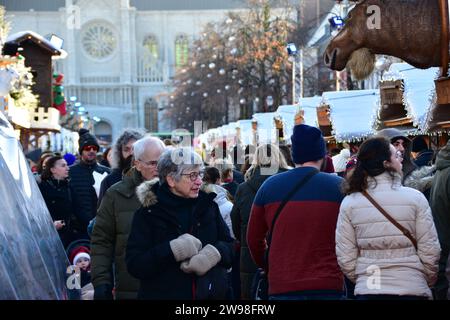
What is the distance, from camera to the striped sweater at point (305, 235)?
19.0 ft

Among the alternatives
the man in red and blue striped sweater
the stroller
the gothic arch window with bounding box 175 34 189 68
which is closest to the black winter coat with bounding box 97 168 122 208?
the stroller

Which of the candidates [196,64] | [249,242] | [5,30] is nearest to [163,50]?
[196,64]

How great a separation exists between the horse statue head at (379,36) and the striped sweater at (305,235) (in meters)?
2.33

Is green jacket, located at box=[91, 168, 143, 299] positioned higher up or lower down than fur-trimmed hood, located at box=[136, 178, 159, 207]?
lower down

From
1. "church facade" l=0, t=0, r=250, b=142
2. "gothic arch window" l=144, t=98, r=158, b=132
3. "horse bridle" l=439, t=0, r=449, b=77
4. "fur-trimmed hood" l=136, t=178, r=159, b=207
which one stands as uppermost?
"church facade" l=0, t=0, r=250, b=142

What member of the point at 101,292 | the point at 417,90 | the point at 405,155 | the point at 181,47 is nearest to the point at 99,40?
the point at 181,47

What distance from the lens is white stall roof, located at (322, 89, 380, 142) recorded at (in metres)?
17.4

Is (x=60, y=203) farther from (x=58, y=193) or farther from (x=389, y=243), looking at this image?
(x=389, y=243)

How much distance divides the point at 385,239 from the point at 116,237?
6.65ft

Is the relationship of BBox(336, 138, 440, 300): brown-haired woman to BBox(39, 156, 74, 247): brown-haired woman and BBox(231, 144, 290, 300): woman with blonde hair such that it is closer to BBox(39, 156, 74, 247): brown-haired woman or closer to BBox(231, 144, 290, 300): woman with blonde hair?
BBox(231, 144, 290, 300): woman with blonde hair

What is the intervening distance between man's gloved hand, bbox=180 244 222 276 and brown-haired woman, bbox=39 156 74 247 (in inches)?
230

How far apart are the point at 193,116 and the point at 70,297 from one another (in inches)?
2902

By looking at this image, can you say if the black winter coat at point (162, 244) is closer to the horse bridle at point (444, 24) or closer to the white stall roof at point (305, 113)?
the horse bridle at point (444, 24)

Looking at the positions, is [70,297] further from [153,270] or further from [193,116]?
[193,116]
